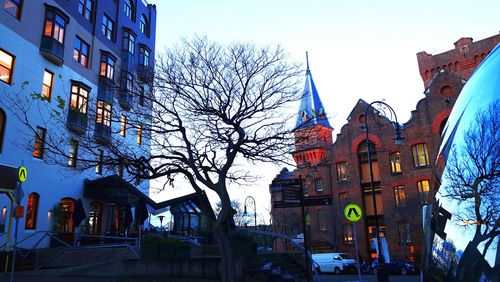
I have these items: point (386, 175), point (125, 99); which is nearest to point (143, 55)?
point (125, 99)

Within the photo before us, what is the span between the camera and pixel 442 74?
41688 mm

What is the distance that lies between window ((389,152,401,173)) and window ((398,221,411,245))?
5.84m

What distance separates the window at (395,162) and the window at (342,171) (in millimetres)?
5964

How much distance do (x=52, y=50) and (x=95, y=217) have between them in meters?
11.1

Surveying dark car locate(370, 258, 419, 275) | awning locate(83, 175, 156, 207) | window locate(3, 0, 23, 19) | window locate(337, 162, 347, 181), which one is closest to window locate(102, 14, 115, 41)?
window locate(3, 0, 23, 19)

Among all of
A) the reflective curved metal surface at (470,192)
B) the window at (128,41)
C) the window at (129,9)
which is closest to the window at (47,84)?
the window at (128,41)

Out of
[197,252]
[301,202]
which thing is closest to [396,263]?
[197,252]

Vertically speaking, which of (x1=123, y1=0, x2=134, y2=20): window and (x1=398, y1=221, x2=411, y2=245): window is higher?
(x1=123, y1=0, x2=134, y2=20): window

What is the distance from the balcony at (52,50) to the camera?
2316 centimetres

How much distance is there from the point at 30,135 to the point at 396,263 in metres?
27.9

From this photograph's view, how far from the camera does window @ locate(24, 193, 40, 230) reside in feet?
69.3

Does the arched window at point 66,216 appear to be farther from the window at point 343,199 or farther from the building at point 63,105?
the window at point 343,199

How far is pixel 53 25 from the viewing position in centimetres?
2397

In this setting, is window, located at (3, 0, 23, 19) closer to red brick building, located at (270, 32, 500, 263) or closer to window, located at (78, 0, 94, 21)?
window, located at (78, 0, 94, 21)
